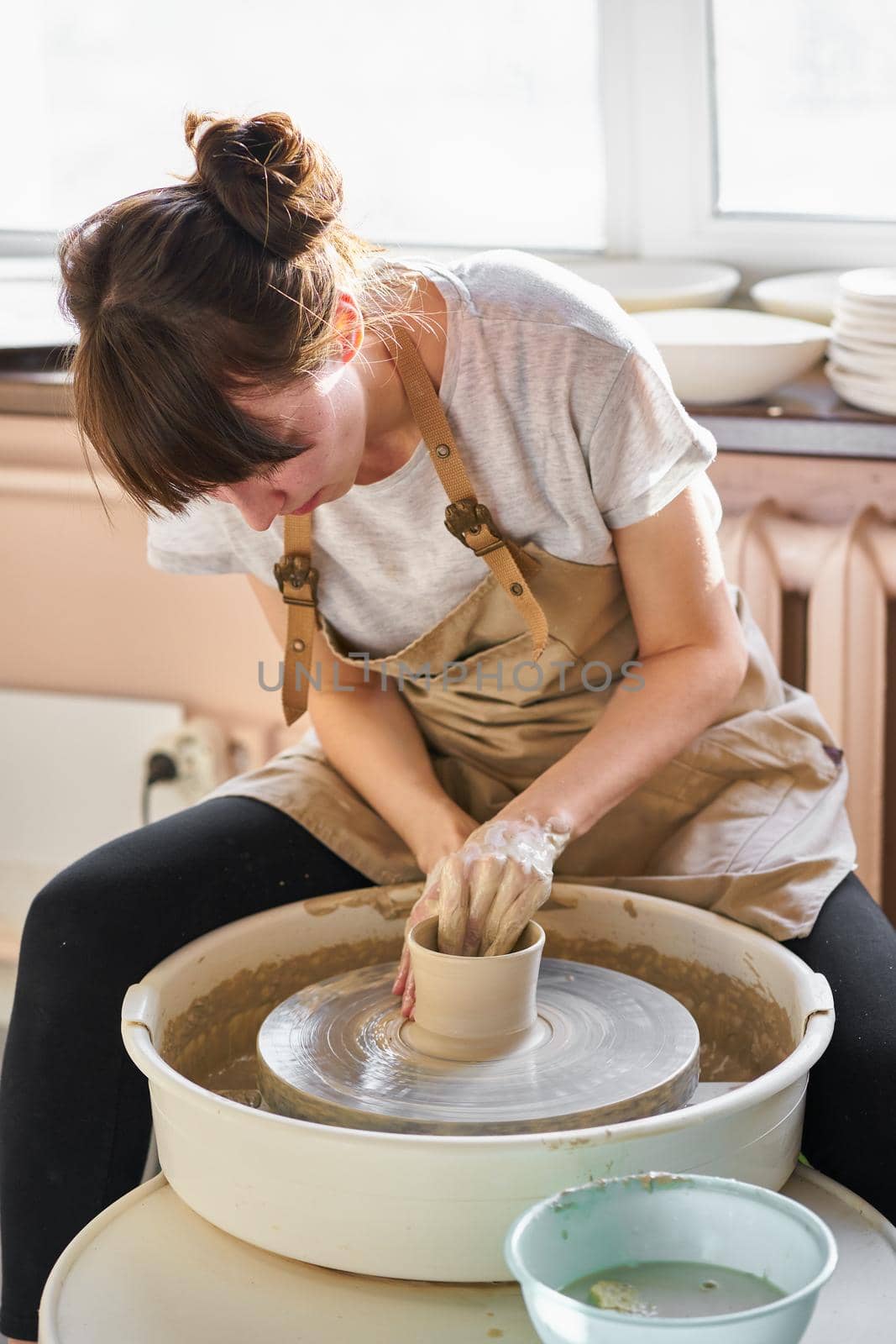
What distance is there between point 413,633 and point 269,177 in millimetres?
517

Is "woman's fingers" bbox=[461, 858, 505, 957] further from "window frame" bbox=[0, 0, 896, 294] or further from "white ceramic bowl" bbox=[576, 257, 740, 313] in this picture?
"window frame" bbox=[0, 0, 896, 294]

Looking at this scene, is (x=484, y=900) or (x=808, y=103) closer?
(x=484, y=900)

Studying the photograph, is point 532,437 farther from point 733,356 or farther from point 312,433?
point 733,356

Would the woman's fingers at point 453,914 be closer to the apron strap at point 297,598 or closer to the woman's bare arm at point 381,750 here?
the woman's bare arm at point 381,750

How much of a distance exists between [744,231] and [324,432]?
1.31 m

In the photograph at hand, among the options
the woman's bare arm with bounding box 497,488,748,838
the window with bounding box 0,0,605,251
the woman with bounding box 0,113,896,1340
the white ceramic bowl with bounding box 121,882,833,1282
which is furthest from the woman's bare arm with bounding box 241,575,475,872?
the window with bounding box 0,0,605,251

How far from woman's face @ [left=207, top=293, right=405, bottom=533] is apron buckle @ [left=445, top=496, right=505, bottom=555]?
0.12 meters

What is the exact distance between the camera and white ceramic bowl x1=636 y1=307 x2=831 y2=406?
1.90 m

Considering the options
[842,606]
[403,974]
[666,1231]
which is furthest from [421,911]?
[842,606]

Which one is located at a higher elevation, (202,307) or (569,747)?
(202,307)

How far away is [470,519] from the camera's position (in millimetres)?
1398

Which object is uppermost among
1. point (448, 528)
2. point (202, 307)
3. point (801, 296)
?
point (202, 307)

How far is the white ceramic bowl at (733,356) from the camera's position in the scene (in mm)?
1902

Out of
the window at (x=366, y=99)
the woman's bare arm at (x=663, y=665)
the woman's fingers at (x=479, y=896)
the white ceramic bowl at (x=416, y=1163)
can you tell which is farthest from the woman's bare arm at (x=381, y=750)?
the window at (x=366, y=99)
